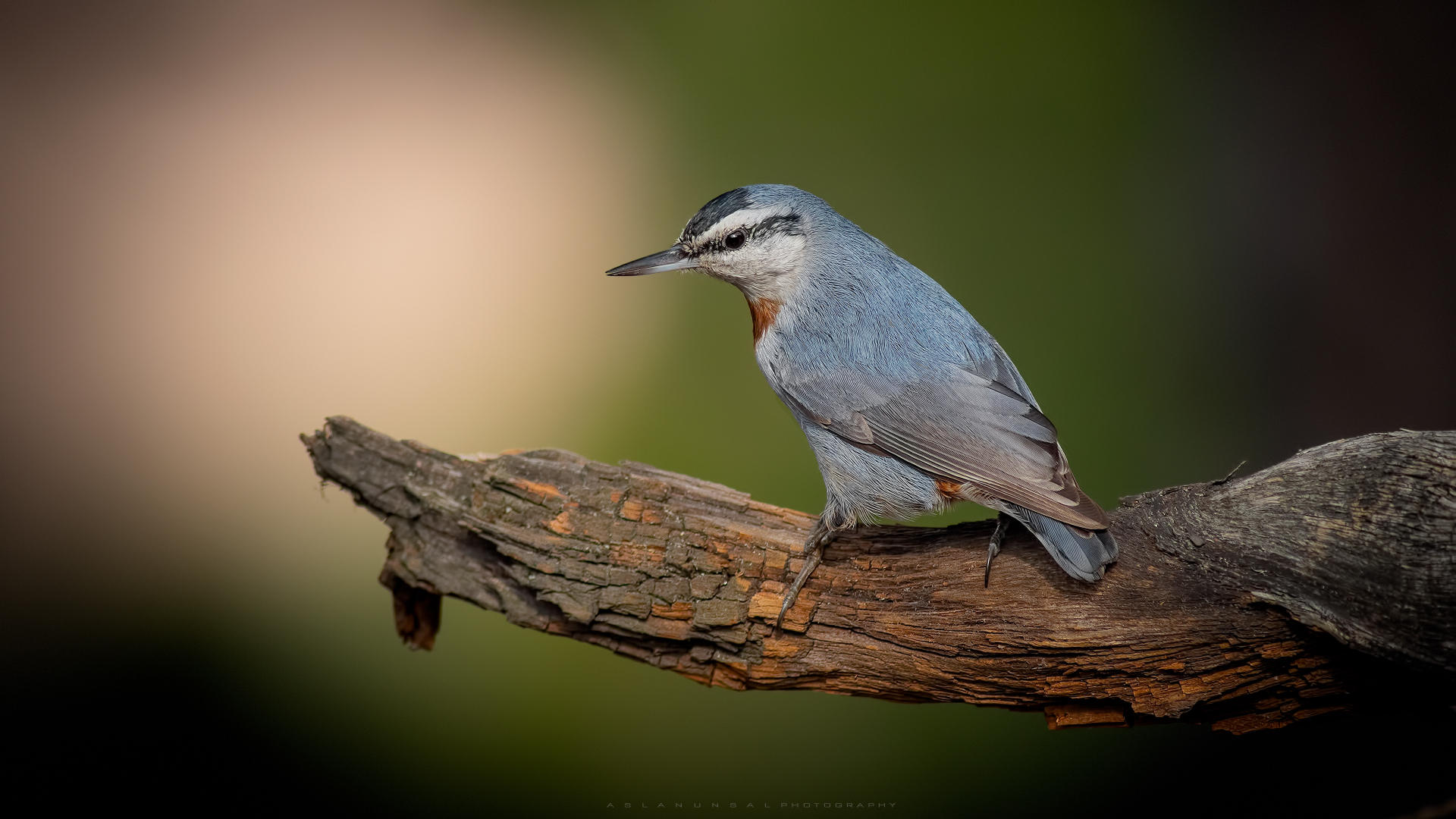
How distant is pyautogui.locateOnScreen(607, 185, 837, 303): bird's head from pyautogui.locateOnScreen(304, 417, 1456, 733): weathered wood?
456 millimetres

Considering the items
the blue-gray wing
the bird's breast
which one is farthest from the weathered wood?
the bird's breast

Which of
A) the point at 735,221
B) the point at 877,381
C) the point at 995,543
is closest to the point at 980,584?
the point at 995,543

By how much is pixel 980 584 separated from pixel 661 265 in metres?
0.94

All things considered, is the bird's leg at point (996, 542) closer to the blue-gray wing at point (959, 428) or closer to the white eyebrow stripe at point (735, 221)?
the blue-gray wing at point (959, 428)

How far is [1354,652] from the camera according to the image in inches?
64.4

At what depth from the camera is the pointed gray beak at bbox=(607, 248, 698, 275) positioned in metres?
2.13

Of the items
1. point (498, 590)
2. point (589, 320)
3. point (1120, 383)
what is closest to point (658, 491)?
point (498, 590)

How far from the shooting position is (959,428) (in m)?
1.88

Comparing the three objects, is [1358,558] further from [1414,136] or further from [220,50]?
[220,50]

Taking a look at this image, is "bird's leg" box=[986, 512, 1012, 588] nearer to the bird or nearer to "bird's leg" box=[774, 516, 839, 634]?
the bird

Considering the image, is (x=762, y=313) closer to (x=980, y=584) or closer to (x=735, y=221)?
(x=735, y=221)

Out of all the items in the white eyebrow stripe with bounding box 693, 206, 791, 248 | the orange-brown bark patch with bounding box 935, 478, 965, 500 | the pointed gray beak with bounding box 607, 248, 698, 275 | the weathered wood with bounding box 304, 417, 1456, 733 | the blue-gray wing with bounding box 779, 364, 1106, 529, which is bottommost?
the weathered wood with bounding box 304, 417, 1456, 733

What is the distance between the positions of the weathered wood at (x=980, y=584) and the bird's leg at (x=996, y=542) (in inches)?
0.8

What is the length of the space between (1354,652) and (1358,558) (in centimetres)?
16
